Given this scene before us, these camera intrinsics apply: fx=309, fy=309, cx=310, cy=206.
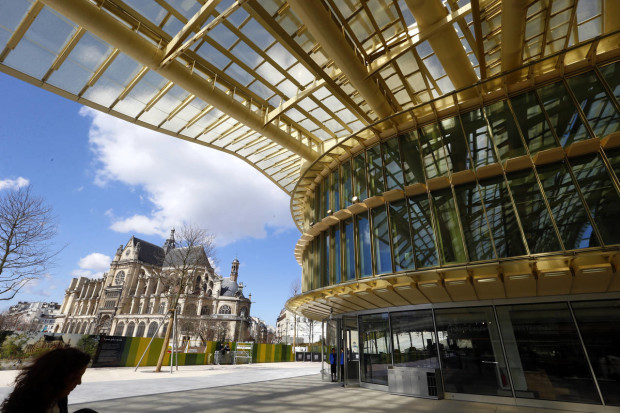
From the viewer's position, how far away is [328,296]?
13.8m

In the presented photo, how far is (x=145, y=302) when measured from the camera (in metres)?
82.1

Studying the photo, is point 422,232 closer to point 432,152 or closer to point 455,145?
point 432,152

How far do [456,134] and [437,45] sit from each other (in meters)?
3.48

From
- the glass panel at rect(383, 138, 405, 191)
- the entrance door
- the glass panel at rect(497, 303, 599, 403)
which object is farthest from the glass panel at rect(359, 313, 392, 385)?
the glass panel at rect(383, 138, 405, 191)

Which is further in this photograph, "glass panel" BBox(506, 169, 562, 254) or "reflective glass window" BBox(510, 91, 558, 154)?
"reflective glass window" BBox(510, 91, 558, 154)

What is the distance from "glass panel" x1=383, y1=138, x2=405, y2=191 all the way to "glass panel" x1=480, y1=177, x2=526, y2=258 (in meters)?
3.13

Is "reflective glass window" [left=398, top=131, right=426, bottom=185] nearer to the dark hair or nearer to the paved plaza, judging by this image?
the paved plaza

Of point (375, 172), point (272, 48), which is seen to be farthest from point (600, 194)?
point (272, 48)

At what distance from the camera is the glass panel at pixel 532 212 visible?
30.7 feet

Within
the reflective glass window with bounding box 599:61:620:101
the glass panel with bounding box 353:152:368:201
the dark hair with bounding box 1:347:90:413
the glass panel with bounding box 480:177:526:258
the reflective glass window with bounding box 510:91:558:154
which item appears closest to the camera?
the dark hair with bounding box 1:347:90:413

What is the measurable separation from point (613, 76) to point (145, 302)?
9466 cm

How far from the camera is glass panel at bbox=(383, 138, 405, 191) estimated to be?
13109mm

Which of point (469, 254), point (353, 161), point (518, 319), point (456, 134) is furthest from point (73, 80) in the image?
point (518, 319)

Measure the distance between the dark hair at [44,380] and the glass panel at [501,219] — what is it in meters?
10.9
